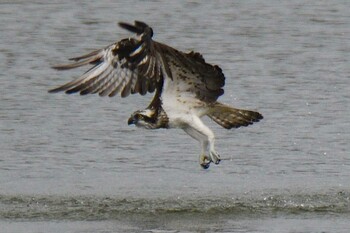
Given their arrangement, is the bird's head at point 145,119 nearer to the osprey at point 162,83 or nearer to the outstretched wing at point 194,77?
the osprey at point 162,83

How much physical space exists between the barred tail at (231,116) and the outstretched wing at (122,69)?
0.65 metres

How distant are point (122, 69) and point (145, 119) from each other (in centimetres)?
45

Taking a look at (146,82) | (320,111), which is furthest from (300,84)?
(146,82)

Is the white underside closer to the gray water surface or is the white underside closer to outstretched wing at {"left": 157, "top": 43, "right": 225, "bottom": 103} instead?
outstretched wing at {"left": 157, "top": 43, "right": 225, "bottom": 103}

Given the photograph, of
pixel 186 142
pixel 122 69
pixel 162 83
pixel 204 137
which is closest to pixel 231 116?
pixel 204 137

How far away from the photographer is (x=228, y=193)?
9.52m

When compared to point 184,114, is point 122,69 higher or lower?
higher

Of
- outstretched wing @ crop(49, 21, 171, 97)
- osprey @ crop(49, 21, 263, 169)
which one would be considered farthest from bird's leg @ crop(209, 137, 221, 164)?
outstretched wing @ crop(49, 21, 171, 97)

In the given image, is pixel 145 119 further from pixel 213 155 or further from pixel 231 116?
pixel 231 116

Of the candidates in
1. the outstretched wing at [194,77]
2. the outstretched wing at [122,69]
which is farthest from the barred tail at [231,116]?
the outstretched wing at [122,69]

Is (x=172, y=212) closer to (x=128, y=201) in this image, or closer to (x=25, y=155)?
(x=128, y=201)

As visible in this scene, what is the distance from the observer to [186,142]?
11.0m

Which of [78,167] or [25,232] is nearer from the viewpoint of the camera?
[25,232]

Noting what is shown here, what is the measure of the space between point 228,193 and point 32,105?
299 cm
